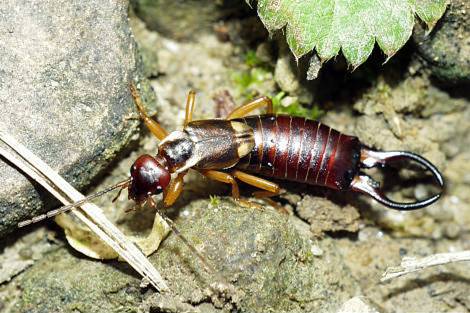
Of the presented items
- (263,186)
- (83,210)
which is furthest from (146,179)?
(263,186)

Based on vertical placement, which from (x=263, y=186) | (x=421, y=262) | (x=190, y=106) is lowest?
(x=421, y=262)

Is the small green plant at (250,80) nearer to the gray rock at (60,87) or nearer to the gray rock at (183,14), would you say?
the gray rock at (183,14)

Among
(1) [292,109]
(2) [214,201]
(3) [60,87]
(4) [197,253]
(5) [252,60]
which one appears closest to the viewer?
(4) [197,253]

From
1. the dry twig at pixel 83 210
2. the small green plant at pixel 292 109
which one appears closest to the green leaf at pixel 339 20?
the small green plant at pixel 292 109

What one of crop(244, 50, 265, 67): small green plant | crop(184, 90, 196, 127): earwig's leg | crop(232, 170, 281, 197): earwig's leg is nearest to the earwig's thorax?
crop(184, 90, 196, 127): earwig's leg

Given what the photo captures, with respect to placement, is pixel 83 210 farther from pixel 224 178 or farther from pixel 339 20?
pixel 339 20

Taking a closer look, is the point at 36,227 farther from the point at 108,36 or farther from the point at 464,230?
the point at 464,230

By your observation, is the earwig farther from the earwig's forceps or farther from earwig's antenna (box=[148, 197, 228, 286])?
earwig's antenna (box=[148, 197, 228, 286])
